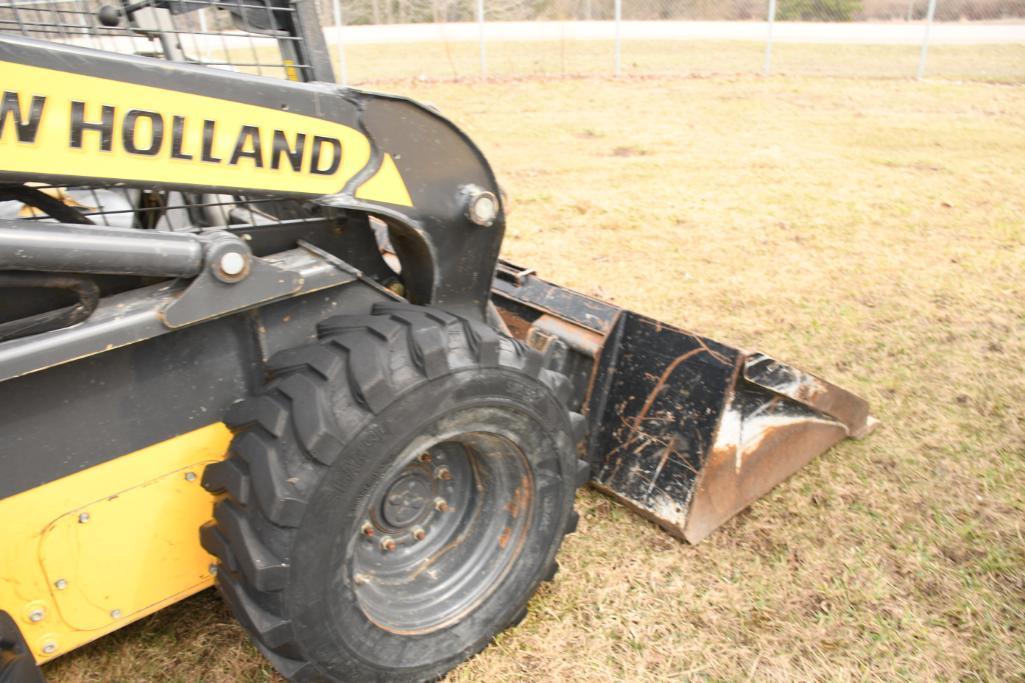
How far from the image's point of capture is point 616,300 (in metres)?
4.75

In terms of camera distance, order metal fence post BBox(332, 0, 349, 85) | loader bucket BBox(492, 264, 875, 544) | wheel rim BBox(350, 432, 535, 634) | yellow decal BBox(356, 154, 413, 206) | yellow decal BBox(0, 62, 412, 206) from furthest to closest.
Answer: metal fence post BBox(332, 0, 349, 85)
loader bucket BBox(492, 264, 875, 544)
wheel rim BBox(350, 432, 535, 634)
yellow decal BBox(356, 154, 413, 206)
yellow decal BBox(0, 62, 412, 206)

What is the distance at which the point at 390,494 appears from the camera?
2.22 m

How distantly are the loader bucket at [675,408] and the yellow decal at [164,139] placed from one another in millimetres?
1086

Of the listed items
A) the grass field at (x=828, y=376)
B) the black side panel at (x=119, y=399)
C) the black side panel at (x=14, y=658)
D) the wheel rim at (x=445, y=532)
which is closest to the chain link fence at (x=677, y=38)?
the grass field at (x=828, y=376)

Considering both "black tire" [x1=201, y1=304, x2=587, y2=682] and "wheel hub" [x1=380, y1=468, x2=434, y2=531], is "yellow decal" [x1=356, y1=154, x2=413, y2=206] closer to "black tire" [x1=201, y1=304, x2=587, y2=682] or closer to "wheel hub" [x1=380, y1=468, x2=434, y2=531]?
"black tire" [x1=201, y1=304, x2=587, y2=682]

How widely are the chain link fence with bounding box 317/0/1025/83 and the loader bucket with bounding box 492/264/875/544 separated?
39.7ft

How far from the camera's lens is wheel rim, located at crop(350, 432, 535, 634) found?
7.23ft

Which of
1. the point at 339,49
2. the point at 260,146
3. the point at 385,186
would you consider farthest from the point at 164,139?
the point at 339,49

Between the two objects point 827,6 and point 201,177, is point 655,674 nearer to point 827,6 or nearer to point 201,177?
point 201,177

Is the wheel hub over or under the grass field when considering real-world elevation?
over

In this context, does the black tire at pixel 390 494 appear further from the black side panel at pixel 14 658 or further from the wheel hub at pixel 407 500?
the black side panel at pixel 14 658

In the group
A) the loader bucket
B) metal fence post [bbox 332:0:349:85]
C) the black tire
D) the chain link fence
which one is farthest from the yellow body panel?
the chain link fence

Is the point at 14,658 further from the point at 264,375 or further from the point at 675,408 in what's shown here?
the point at 675,408

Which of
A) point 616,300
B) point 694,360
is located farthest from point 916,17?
point 694,360
